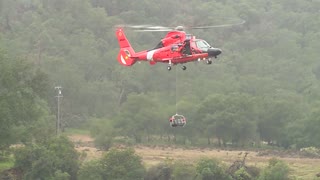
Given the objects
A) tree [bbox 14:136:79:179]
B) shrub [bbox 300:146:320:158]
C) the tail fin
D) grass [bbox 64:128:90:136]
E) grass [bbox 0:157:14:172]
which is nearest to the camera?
the tail fin

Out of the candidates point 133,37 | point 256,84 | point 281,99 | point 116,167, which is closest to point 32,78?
point 116,167

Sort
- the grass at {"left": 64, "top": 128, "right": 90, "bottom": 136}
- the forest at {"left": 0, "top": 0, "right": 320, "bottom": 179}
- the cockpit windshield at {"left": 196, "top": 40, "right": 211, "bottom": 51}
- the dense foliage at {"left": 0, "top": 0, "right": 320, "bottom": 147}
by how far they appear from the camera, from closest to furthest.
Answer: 1. the cockpit windshield at {"left": 196, "top": 40, "right": 211, "bottom": 51}
2. the forest at {"left": 0, "top": 0, "right": 320, "bottom": 179}
3. the grass at {"left": 64, "top": 128, "right": 90, "bottom": 136}
4. the dense foliage at {"left": 0, "top": 0, "right": 320, "bottom": 147}

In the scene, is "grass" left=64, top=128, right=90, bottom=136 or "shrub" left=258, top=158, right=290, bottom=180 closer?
"shrub" left=258, top=158, right=290, bottom=180

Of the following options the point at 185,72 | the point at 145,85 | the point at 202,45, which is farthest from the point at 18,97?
the point at 145,85

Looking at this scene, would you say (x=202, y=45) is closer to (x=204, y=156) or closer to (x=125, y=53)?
(x=125, y=53)

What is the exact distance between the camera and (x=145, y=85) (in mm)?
90062

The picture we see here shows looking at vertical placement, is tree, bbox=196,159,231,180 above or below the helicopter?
below

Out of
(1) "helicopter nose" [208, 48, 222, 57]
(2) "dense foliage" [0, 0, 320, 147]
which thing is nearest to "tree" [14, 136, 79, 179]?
(2) "dense foliage" [0, 0, 320, 147]

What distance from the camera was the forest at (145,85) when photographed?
5128 cm

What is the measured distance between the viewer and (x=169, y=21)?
116750 millimetres

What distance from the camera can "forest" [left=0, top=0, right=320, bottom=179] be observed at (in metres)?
51.3

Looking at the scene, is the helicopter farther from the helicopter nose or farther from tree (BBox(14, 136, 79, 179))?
tree (BBox(14, 136, 79, 179))

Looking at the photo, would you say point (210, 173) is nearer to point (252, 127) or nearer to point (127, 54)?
point (127, 54)

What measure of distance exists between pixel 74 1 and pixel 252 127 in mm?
→ 48458
